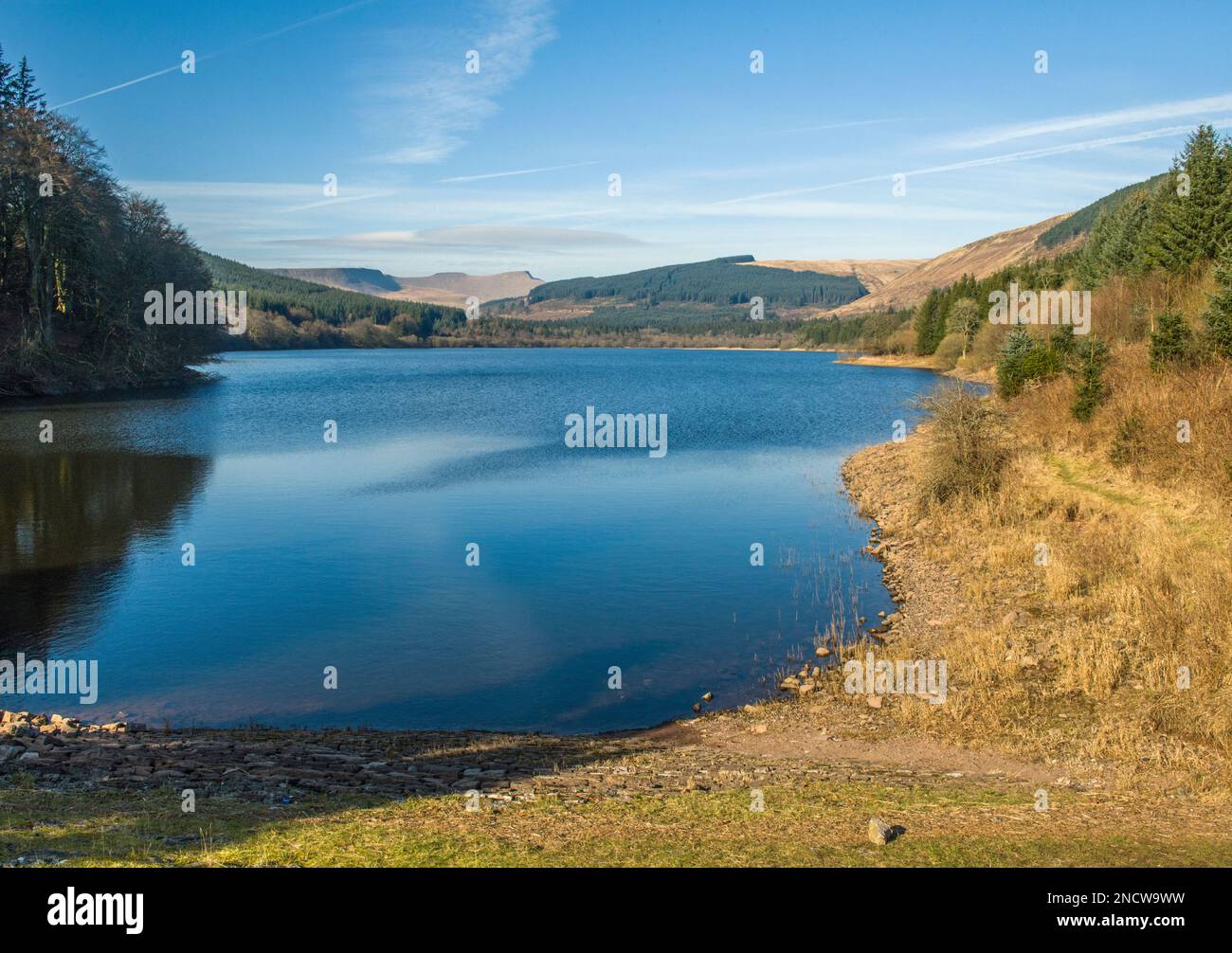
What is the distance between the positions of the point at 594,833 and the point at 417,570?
13.9m

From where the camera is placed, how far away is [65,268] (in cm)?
6081

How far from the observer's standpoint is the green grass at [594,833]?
662 centimetres

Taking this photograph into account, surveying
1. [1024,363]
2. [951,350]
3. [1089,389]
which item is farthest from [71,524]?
[951,350]

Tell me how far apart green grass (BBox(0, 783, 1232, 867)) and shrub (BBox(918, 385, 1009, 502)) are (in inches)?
672

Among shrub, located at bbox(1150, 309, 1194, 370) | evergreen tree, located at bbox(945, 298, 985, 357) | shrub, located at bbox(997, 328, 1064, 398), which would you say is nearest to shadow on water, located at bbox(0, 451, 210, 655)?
shrub, located at bbox(1150, 309, 1194, 370)

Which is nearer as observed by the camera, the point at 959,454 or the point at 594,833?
the point at 594,833

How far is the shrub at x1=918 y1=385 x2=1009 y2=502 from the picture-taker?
979 inches

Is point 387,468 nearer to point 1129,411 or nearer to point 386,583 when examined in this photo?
point 386,583

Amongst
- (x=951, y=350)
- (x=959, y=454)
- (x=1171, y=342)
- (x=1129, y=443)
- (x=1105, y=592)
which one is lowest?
(x=1105, y=592)

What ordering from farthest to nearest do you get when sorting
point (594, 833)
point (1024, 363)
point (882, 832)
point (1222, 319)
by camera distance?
point (1024, 363) < point (1222, 319) < point (594, 833) < point (882, 832)

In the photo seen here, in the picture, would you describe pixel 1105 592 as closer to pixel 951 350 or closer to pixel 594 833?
pixel 594 833

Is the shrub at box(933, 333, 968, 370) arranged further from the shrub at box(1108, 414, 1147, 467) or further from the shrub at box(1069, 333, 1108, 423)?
the shrub at box(1108, 414, 1147, 467)

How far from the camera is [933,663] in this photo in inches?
565

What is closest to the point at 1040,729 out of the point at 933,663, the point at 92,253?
the point at 933,663
